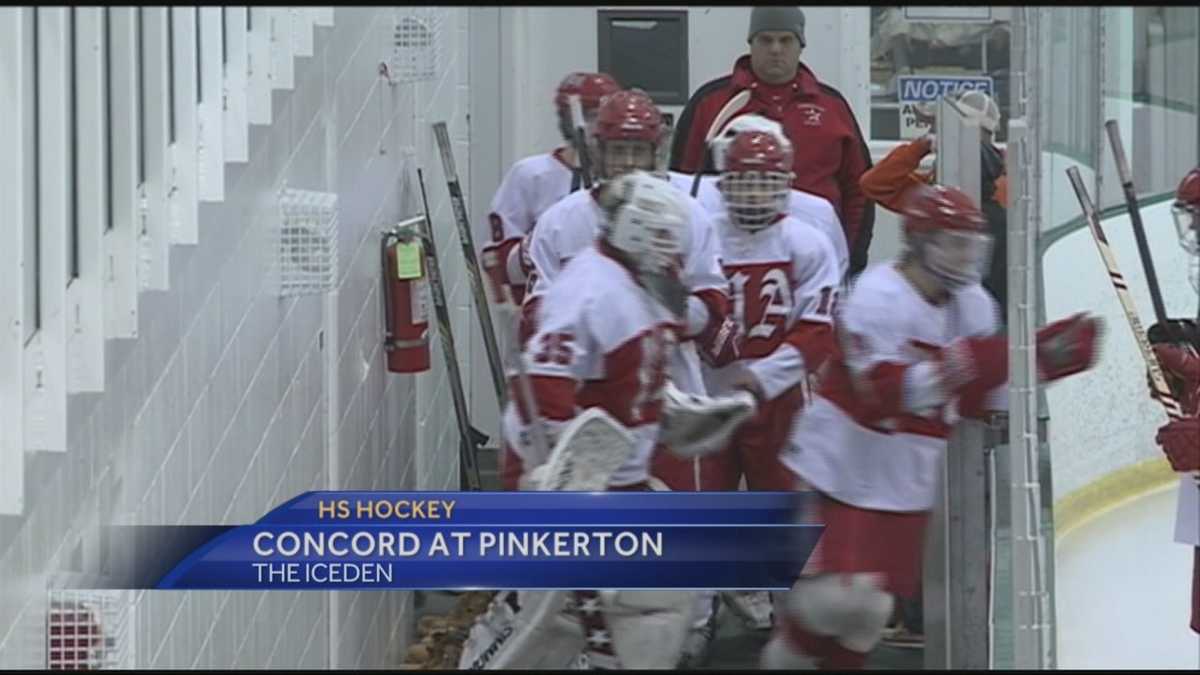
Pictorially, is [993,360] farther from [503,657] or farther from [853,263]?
[503,657]

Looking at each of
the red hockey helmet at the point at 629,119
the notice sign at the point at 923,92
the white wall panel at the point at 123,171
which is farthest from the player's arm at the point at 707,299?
the white wall panel at the point at 123,171

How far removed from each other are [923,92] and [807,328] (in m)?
0.40

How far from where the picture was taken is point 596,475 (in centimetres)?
252

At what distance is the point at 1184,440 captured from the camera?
10.8 ft

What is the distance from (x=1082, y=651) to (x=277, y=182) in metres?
1.60

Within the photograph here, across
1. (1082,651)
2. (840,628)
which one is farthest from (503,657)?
(1082,651)

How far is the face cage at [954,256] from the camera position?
2510 mm

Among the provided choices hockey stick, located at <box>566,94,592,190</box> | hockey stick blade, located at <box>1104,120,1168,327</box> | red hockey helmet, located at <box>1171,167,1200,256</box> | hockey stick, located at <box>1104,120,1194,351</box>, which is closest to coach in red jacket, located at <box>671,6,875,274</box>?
hockey stick, located at <box>566,94,592,190</box>

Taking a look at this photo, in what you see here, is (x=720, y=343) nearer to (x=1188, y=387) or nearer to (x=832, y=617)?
(x=832, y=617)

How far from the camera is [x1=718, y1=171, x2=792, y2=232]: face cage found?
279 cm

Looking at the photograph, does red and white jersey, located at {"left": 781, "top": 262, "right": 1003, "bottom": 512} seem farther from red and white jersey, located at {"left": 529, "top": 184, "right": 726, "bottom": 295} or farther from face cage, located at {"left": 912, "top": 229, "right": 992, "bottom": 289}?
red and white jersey, located at {"left": 529, "top": 184, "right": 726, "bottom": 295}

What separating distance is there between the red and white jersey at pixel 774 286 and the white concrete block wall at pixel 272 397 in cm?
32

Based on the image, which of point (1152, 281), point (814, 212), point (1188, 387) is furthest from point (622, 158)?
point (1152, 281)

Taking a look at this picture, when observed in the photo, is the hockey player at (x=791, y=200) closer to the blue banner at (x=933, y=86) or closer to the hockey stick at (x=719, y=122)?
the hockey stick at (x=719, y=122)
